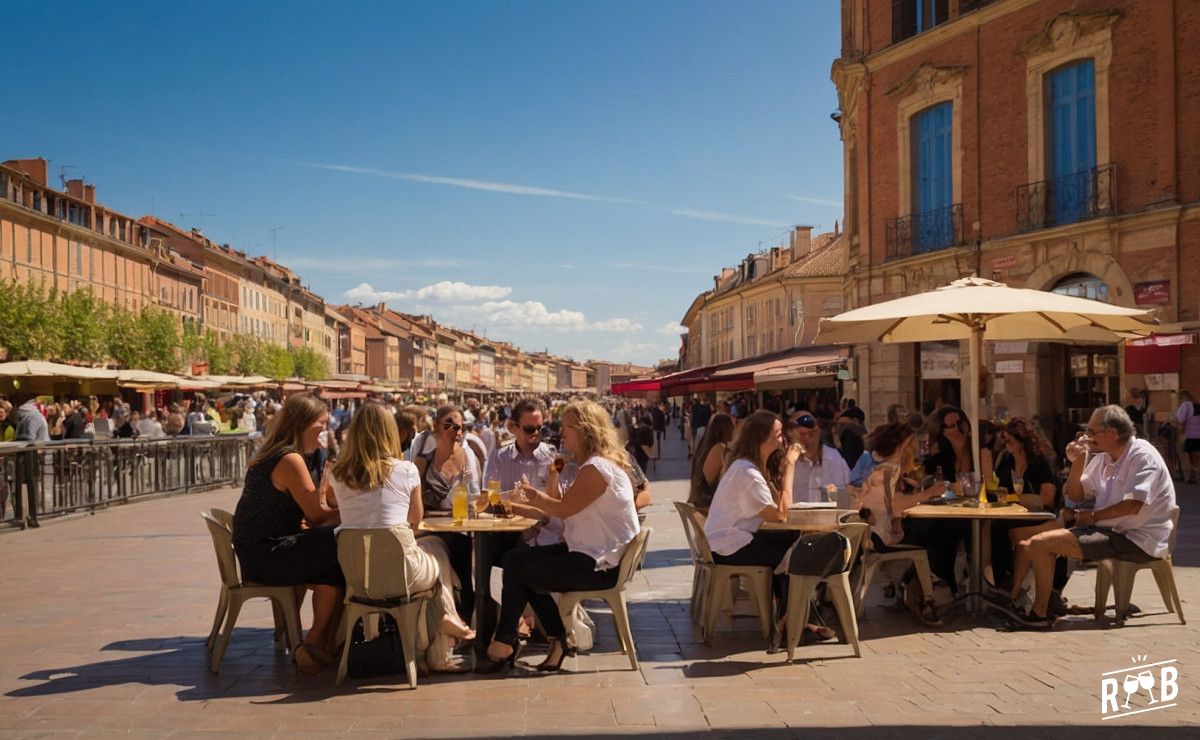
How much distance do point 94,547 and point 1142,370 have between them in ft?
50.7

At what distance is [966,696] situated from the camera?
5.46 metres

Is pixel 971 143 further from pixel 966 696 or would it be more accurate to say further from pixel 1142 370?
pixel 966 696

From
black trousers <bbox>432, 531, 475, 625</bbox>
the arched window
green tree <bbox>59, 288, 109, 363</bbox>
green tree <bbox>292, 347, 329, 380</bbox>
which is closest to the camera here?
black trousers <bbox>432, 531, 475, 625</bbox>

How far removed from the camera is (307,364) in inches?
3305

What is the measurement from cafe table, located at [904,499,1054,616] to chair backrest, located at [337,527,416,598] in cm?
333

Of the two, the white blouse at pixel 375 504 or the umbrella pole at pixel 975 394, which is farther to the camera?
the umbrella pole at pixel 975 394

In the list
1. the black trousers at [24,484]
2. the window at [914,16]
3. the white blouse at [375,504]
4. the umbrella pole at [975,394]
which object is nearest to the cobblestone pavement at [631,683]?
the white blouse at [375,504]

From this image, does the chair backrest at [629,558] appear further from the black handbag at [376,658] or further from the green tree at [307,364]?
the green tree at [307,364]

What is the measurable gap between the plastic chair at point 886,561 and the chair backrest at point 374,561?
297cm

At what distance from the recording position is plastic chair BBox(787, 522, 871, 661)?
6.32m

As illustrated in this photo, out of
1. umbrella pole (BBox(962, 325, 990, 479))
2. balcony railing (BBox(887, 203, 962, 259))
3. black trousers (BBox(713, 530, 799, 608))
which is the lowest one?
black trousers (BBox(713, 530, 799, 608))

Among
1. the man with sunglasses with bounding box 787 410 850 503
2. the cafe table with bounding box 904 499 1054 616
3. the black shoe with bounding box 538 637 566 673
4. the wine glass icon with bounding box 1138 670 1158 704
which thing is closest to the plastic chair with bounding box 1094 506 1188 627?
the cafe table with bounding box 904 499 1054 616

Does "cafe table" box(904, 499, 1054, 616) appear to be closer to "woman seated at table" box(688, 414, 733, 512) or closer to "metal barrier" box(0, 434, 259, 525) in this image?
"woman seated at table" box(688, 414, 733, 512)

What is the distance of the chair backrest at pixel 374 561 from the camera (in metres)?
5.80
